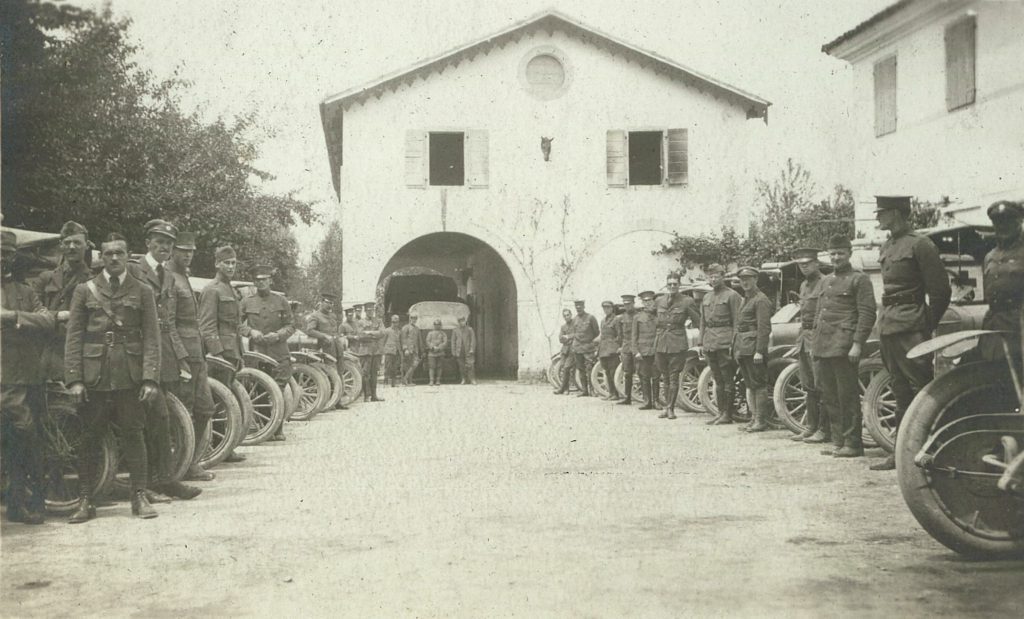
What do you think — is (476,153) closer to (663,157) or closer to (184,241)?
(663,157)

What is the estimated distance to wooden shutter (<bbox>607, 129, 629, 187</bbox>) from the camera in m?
21.7

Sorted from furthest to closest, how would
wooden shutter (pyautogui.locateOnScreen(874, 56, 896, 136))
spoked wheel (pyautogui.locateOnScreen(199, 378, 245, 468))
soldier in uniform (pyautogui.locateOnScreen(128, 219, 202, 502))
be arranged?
wooden shutter (pyautogui.locateOnScreen(874, 56, 896, 136)) → spoked wheel (pyautogui.locateOnScreen(199, 378, 245, 468)) → soldier in uniform (pyautogui.locateOnScreen(128, 219, 202, 502))

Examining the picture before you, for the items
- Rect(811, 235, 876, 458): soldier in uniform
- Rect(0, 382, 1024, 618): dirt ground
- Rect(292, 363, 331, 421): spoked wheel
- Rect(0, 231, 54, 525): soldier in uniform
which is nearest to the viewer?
Rect(0, 382, 1024, 618): dirt ground

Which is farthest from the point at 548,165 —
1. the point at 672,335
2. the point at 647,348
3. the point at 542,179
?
the point at 672,335

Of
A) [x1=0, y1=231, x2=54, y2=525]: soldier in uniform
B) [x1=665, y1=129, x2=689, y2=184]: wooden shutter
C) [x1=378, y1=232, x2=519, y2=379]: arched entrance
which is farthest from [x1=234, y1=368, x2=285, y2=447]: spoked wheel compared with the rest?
[x1=665, y1=129, x2=689, y2=184]: wooden shutter

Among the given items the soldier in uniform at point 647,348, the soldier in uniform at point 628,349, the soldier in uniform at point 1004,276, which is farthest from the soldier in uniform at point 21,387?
the soldier in uniform at point 628,349

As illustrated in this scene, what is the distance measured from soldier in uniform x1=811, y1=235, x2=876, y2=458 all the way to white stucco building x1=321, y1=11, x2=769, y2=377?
1338cm

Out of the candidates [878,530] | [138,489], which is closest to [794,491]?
[878,530]

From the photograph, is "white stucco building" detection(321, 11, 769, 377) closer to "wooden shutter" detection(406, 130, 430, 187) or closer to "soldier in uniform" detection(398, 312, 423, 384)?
"wooden shutter" detection(406, 130, 430, 187)

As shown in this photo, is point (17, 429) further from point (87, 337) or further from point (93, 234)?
point (93, 234)

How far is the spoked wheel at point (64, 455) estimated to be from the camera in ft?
18.7

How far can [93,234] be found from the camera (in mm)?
7930

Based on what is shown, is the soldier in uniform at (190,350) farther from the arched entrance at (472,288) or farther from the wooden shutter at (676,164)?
the arched entrance at (472,288)

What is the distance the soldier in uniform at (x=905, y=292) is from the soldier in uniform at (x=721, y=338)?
4.04 m
